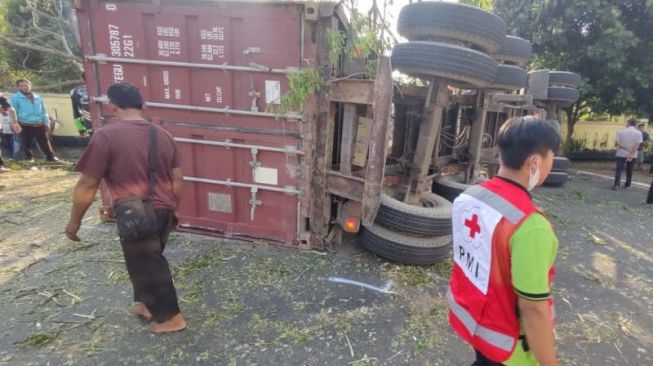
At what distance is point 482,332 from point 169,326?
2.18 meters

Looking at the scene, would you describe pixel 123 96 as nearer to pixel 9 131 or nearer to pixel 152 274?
pixel 152 274

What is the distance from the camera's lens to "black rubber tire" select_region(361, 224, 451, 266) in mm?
3793

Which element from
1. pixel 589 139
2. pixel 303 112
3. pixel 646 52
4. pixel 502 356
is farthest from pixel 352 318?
pixel 589 139

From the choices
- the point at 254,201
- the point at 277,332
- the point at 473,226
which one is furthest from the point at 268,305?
the point at 473,226

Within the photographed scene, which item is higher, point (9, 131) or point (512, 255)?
point (512, 255)

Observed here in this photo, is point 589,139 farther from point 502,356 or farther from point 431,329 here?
point 502,356

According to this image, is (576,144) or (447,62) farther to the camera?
(576,144)

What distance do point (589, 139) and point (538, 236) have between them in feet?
58.1

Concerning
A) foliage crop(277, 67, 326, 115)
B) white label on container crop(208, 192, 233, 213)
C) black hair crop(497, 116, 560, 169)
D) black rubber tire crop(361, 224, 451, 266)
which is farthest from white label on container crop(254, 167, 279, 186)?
black hair crop(497, 116, 560, 169)

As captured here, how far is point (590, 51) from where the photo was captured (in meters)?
10.5

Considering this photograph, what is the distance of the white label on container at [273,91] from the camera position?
151 inches

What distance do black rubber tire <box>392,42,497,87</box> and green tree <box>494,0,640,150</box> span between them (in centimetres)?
955

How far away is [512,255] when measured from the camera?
133 cm

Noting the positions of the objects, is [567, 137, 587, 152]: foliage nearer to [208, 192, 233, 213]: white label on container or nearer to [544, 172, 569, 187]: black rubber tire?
[544, 172, 569, 187]: black rubber tire
